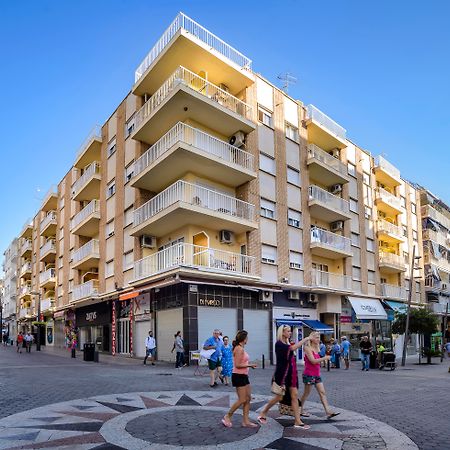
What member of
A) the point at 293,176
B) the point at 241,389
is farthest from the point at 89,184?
the point at 241,389

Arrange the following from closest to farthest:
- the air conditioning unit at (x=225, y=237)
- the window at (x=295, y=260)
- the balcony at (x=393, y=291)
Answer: the air conditioning unit at (x=225, y=237), the window at (x=295, y=260), the balcony at (x=393, y=291)

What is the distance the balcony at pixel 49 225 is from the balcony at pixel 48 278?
13.1 ft

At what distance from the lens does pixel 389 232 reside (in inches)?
1486

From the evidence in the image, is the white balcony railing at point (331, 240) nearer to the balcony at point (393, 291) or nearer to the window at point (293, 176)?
the window at point (293, 176)

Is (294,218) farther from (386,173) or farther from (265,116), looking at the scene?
(386,173)

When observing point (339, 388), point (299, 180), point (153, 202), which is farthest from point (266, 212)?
point (339, 388)

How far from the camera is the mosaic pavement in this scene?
6.57 meters

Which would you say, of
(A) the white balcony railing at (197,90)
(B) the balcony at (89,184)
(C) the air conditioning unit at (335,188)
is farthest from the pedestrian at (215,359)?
(B) the balcony at (89,184)

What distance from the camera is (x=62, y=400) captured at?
34.0 feet

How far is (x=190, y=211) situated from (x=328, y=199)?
12.8m

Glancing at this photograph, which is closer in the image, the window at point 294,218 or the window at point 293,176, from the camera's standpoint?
the window at point 294,218

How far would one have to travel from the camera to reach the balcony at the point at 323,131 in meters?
30.2

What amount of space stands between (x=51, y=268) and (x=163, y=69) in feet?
90.0

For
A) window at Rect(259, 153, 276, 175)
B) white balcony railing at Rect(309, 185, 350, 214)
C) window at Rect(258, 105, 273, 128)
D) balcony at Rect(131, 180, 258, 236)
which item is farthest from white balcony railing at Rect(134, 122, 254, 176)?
white balcony railing at Rect(309, 185, 350, 214)
